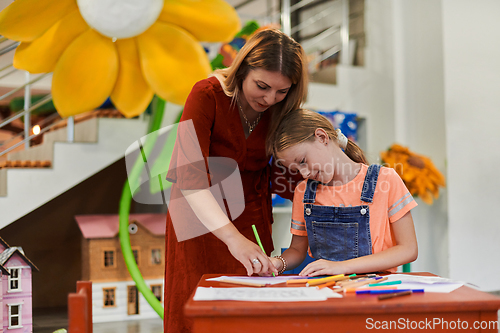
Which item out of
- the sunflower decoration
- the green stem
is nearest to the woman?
the green stem

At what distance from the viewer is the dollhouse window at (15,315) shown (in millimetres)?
1183

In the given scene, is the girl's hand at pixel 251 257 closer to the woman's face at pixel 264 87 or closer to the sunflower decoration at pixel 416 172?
the woman's face at pixel 264 87

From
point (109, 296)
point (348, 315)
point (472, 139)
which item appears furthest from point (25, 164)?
point (472, 139)

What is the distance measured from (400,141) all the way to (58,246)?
2065 millimetres

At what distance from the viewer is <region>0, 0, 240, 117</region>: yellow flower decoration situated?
58.3 inches

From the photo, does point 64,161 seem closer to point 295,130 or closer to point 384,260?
point 295,130

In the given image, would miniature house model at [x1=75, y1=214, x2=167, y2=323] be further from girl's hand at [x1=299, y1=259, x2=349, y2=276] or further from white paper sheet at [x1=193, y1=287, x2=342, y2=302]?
white paper sheet at [x1=193, y1=287, x2=342, y2=302]

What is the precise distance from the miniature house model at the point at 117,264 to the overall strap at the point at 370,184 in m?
1.29

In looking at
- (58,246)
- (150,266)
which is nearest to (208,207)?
(150,266)

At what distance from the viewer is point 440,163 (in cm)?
251

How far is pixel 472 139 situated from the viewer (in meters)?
2.50

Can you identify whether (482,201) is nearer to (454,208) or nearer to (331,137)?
(454,208)

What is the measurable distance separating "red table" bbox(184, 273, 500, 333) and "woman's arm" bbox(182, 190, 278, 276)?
26cm

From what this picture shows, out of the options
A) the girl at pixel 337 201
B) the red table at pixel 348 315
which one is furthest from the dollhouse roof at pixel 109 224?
the red table at pixel 348 315
